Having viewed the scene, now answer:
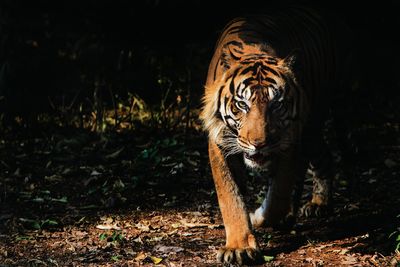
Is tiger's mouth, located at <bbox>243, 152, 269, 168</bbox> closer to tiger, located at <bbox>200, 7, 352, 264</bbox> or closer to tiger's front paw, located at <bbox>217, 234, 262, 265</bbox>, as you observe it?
tiger, located at <bbox>200, 7, 352, 264</bbox>

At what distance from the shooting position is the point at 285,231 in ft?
15.1

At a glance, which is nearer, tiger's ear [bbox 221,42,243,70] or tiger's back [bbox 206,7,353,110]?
tiger's ear [bbox 221,42,243,70]

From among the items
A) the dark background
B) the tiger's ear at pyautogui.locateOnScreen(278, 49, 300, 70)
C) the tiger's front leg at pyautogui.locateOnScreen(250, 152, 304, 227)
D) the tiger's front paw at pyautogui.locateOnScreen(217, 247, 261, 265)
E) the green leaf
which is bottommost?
the tiger's front paw at pyautogui.locateOnScreen(217, 247, 261, 265)

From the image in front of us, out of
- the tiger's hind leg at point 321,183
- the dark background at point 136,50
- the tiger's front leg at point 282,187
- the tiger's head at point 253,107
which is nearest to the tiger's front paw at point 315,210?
the tiger's hind leg at point 321,183

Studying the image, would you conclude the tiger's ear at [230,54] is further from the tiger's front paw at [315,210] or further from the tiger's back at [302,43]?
the tiger's front paw at [315,210]

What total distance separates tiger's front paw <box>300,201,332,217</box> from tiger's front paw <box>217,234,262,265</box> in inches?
39.1

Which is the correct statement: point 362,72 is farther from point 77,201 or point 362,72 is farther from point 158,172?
point 77,201

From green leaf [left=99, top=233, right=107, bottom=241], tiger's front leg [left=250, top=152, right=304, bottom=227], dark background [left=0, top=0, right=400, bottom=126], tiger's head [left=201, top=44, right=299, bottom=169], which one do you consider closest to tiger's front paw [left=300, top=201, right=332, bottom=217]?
tiger's front leg [left=250, top=152, right=304, bottom=227]

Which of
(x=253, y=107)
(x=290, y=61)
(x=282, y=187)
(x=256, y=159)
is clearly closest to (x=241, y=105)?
(x=253, y=107)

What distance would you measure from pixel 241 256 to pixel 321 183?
4.11 ft

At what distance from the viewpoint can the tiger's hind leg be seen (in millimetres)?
5008

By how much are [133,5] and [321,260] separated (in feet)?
12.4

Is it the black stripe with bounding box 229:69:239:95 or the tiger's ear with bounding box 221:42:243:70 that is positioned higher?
the tiger's ear with bounding box 221:42:243:70

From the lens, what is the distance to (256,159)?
4.06 m
